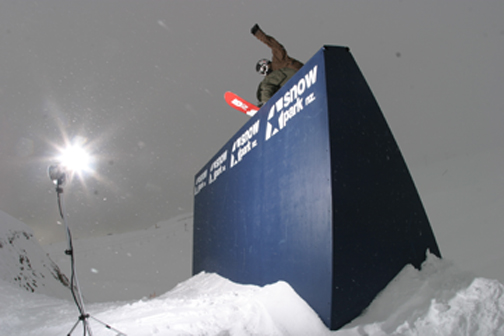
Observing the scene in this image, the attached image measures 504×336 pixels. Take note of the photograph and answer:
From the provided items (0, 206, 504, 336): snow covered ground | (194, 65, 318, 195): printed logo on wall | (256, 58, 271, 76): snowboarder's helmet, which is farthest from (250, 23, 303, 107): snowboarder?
(0, 206, 504, 336): snow covered ground

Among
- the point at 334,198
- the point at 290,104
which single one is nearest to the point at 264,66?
the point at 290,104

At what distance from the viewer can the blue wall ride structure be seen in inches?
85.8

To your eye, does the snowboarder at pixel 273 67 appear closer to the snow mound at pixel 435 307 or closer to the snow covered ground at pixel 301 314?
the snow covered ground at pixel 301 314

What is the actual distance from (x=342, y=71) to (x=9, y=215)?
1209 centimetres

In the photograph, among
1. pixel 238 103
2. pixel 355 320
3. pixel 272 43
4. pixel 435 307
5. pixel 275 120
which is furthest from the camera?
pixel 238 103

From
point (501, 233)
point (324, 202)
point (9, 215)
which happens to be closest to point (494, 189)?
point (501, 233)

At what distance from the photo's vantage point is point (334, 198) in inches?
86.0

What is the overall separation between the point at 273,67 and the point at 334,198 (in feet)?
9.80

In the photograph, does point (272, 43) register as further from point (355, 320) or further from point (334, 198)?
point (355, 320)

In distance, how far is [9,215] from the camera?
10.0 meters

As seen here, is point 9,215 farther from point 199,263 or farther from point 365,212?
point 365,212

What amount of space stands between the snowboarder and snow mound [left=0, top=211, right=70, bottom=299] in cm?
698

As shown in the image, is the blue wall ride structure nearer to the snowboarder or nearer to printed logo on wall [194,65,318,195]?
printed logo on wall [194,65,318,195]

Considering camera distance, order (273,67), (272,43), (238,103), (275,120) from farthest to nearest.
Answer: (238,103) < (273,67) < (272,43) < (275,120)
